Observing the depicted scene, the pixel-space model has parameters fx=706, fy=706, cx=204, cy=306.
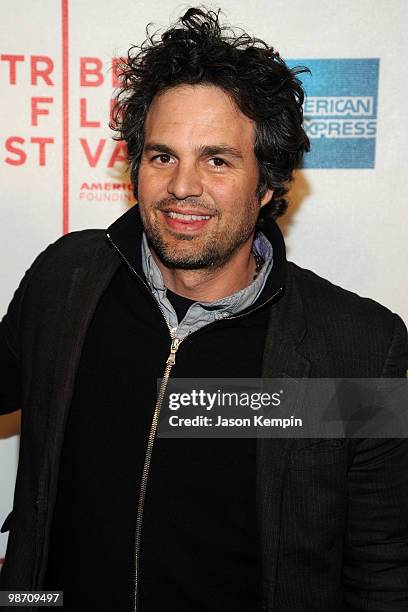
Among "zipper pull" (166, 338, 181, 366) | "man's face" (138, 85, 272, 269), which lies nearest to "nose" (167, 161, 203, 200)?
"man's face" (138, 85, 272, 269)

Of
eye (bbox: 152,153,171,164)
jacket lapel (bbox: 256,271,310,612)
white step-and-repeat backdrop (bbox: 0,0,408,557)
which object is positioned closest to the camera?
jacket lapel (bbox: 256,271,310,612)

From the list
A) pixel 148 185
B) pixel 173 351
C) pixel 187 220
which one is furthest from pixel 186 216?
pixel 173 351

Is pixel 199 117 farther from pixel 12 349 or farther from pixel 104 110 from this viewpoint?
pixel 12 349

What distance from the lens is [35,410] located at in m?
1.44

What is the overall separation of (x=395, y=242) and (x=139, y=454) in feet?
2.98

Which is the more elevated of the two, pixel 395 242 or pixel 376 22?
pixel 376 22

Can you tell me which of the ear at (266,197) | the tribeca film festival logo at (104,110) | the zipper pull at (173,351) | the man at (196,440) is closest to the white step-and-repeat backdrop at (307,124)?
the tribeca film festival logo at (104,110)

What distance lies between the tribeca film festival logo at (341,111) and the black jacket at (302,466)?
48 cm

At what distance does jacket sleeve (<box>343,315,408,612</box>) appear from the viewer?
138cm

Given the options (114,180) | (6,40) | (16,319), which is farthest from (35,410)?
(6,40)

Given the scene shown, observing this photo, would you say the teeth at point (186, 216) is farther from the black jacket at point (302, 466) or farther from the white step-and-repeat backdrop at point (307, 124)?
the white step-and-repeat backdrop at point (307, 124)

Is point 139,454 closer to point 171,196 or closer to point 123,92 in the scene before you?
point 171,196

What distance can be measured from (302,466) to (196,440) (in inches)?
8.2

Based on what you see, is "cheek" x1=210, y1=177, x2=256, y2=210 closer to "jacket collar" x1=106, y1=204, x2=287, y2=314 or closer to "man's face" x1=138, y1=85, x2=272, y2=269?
"man's face" x1=138, y1=85, x2=272, y2=269
